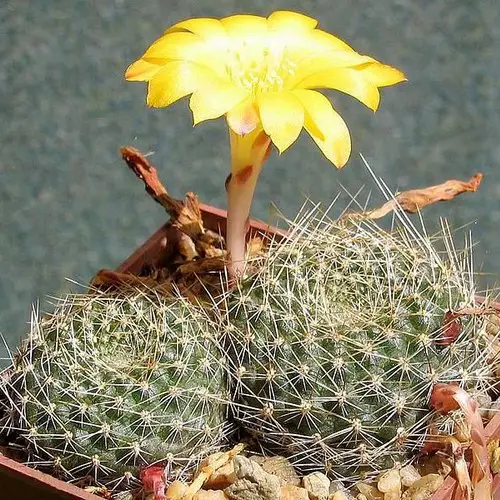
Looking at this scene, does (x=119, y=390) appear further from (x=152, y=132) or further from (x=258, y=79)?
(x=152, y=132)

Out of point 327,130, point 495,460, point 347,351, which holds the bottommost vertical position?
point 495,460

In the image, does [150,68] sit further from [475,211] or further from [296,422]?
[475,211]

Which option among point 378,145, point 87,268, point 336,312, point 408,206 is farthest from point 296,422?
point 378,145

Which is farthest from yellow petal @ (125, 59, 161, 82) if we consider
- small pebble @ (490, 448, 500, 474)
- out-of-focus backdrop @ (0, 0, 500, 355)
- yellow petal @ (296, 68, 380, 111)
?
out-of-focus backdrop @ (0, 0, 500, 355)

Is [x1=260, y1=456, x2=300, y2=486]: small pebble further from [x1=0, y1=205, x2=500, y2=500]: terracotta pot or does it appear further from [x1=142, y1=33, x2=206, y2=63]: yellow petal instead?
[x1=142, y1=33, x2=206, y2=63]: yellow petal

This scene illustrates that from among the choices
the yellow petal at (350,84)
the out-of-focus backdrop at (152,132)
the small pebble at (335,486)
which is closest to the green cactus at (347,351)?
the small pebble at (335,486)

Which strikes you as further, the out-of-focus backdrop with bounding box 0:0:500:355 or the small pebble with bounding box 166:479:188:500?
the out-of-focus backdrop with bounding box 0:0:500:355

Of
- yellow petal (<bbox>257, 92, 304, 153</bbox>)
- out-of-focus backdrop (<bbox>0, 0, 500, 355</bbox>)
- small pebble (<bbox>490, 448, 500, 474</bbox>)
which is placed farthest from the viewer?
out-of-focus backdrop (<bbox>0, 0, 500, 355</bbox>)

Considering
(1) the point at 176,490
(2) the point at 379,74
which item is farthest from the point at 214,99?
(1) the point at 176,490
